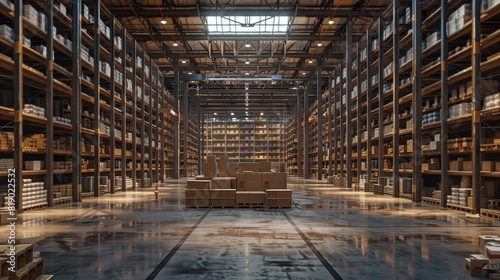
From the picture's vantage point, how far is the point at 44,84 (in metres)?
16.8

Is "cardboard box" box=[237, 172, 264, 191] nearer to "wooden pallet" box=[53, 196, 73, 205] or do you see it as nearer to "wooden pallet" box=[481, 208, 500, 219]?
"wooden pallet" box=[53, 196, 73, 205]

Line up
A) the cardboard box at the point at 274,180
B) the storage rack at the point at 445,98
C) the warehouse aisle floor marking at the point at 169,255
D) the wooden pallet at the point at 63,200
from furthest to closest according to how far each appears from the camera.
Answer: the wooden pallet at the point at 63,200 < the cardboard box at the point at 274,180 < the storage rack at the point at 445,98 < the warehouse aisle floor marking at the point at 169,255

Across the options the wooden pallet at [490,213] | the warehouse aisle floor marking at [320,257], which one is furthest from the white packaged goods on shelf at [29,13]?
the wooden pallet at [490,213]

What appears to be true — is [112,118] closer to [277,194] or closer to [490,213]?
[277,194]

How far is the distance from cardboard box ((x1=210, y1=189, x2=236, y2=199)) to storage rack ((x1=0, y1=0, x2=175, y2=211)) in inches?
213

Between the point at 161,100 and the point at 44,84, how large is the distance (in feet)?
74.4

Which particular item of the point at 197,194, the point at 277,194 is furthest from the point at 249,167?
the point at 197,194

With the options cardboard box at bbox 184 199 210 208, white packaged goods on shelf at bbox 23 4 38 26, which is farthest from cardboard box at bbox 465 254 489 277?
white packaged goods on shelf at bbox 23 4 38 26

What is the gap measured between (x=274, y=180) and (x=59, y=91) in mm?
8906

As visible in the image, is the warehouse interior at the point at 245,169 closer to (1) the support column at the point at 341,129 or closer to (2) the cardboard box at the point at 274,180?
(2) the cardboard box at the point at 274,180

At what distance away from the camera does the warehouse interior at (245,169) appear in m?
7.11

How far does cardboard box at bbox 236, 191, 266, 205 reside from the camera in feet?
52.6

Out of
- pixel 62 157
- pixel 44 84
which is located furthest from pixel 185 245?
pixel 62 157

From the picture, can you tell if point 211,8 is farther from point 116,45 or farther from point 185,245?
point 185,245
